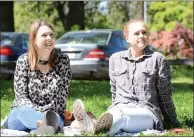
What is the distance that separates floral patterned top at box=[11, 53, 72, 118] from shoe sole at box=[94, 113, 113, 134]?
0.65m

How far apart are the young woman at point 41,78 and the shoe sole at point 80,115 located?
10.9 inches

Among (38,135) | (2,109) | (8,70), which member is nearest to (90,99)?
(2,109)

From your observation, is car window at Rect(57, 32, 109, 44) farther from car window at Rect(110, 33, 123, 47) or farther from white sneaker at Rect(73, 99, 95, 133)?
white sneaker at Rect(73, 99, 95, 133)

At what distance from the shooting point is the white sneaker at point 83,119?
198 inches

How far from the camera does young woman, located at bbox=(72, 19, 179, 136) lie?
5.24 m

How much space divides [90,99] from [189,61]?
8.09 metres

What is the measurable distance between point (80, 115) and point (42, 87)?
0.59 meters

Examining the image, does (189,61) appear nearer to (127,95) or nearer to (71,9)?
(71,9)

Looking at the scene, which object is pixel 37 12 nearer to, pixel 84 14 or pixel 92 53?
pixel 84 14

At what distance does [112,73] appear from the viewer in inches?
219

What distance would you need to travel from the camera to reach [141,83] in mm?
5344

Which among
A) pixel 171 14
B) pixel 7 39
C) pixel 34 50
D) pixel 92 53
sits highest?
pixel 171 14

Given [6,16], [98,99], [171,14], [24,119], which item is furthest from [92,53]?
[171,14]

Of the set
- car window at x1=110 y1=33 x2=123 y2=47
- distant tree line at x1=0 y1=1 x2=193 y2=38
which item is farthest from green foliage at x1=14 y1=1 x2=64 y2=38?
car window at x1=110 y1=33 x2=123 y2=47
